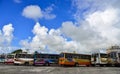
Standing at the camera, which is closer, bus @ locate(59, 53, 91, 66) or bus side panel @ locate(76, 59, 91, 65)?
Result: bus @ locate(59, 53, 91, 66)

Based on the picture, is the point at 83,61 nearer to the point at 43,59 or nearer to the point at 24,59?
the point at 43,59

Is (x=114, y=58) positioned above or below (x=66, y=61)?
above

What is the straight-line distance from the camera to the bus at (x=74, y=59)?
43.4m

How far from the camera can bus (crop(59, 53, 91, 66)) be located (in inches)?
1708

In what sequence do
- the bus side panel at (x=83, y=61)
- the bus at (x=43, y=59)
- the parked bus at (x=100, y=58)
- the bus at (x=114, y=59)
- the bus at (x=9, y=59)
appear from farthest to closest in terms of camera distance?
1. the bus at (x=9, y=59)
2. the parked bus at (x=100, y=58)
3. the bus at (x=43, y=59)
4. the bus at (x=114, y=59)
5. the bus side panel at (x=83, y=61)

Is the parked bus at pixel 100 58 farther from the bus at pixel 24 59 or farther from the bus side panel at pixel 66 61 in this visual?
the bus at pixel 24 59

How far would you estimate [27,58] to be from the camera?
4819cm

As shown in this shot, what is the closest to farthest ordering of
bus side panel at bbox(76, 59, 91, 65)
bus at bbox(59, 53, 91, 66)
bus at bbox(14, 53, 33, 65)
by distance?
bus at bbox(59, 53, 91, 66), bus side panel at bbox(76, 59, 91, 65), bus at bbox(14, 53, 33, 65)

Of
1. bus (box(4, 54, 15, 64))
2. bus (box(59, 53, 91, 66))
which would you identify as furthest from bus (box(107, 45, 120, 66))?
bus (box(4, 54, 15, 64))

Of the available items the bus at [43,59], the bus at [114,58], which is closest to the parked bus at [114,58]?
the bus at [114,58]

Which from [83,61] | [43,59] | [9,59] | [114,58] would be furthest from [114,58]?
[9,59]

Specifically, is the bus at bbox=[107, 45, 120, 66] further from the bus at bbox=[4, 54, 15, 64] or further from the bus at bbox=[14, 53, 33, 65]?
the bus at bbox=[4, 54, 15, 64]

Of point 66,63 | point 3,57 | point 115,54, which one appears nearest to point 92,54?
point 115,54

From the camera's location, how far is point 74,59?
44.8 meters
